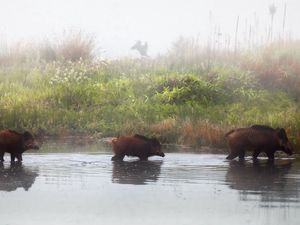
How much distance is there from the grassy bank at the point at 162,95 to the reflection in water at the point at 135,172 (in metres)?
3.63

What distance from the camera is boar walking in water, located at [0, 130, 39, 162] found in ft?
51.9

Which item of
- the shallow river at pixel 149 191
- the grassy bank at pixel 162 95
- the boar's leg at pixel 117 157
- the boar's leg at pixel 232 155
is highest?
the grassy bank at pixel 162 95

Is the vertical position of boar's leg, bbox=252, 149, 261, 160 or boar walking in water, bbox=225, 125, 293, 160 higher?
boar walking in water, bbox=225, 125, 293, 160

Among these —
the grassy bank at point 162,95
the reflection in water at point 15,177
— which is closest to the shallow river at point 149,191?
the reflection in water at point 15,177

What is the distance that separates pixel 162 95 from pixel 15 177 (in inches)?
477

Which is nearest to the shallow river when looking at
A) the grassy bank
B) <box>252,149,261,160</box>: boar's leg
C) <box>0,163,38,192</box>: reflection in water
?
<box>0,163,38,192</box>: reflection in water

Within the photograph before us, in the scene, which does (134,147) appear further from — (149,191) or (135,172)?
(149,191)

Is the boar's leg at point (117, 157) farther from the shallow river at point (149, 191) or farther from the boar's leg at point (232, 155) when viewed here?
the boar's leg at point (232, 155)

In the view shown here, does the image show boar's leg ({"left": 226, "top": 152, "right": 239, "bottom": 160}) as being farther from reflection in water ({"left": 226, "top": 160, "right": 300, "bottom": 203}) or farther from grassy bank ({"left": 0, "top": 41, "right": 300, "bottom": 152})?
grassy bank ({"left": 0, "top": 41, "right": 300, "bottom": 152})

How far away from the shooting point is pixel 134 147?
16.5 meters

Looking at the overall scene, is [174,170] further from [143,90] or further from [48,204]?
[143,90]

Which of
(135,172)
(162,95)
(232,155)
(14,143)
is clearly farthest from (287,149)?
(162,95)

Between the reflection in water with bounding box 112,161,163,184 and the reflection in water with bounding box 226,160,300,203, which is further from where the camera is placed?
the reflection in water with bounding box 112,161,163,184

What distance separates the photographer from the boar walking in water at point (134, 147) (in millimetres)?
16391
